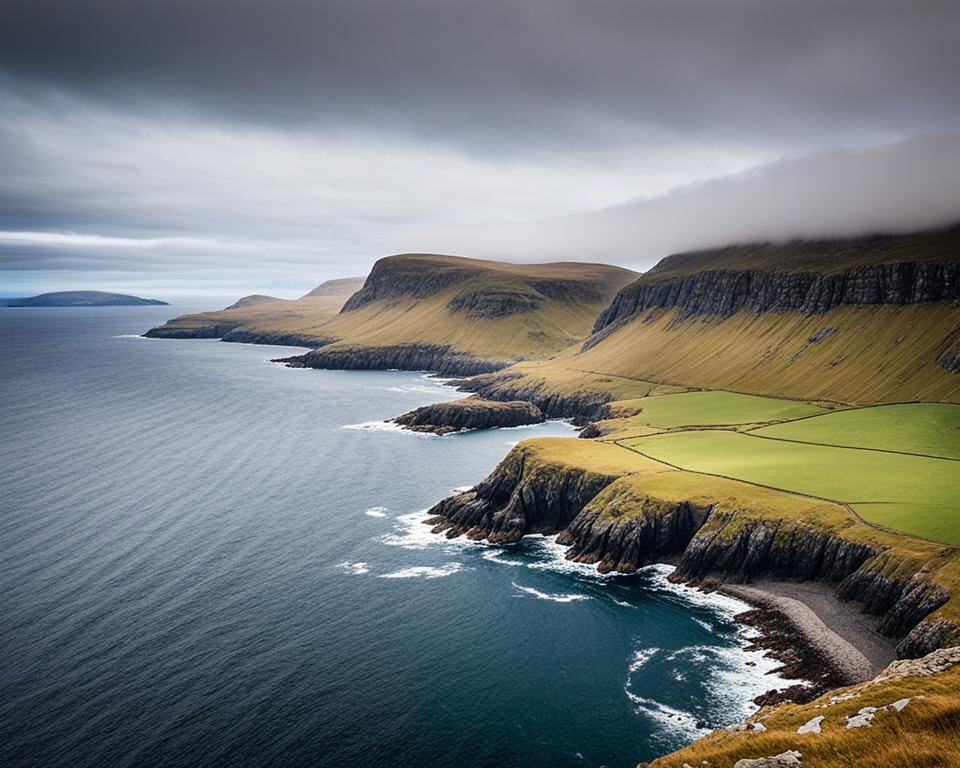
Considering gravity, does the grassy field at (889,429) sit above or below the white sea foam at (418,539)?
above

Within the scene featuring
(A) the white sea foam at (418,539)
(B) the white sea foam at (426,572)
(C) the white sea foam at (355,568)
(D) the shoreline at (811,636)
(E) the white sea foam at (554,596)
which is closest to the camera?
(D) the shoreline at (811,636)

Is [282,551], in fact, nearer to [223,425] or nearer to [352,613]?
[352,613]

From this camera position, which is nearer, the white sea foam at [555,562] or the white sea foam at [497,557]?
the white sea foam at [555,562]

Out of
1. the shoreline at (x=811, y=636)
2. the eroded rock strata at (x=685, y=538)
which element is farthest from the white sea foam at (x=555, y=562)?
the shoreline at (x=811, y=636)

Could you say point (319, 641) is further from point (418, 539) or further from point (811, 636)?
point (811, 636)

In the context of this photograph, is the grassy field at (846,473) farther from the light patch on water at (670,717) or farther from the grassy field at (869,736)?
the grassy field at (869,736)

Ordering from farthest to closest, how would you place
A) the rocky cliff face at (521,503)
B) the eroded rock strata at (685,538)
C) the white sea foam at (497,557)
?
the rocky cliff face at (521,503), the white sea foam at (497,557), the eroded rock strata at (685,538)

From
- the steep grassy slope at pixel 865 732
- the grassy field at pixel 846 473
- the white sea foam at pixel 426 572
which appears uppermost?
the steep grassy slope at pixel 865 732

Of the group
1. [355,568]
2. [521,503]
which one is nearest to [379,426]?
[521,503]
